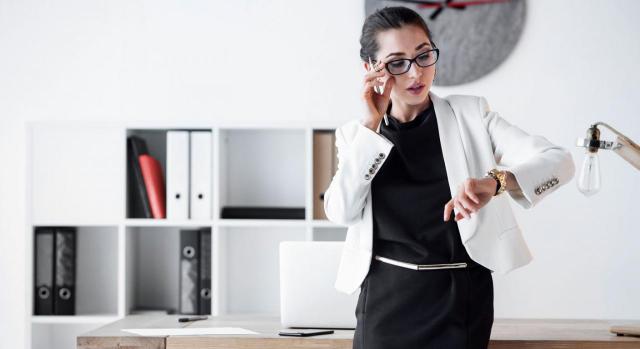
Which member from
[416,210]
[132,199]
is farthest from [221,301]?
[416,210]

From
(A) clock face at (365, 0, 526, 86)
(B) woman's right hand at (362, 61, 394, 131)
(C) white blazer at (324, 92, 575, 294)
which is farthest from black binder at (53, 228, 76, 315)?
(B) woman's right hand at (362, 61, 394, 131)

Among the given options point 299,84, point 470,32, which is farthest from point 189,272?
point 470,32

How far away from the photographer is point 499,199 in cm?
151

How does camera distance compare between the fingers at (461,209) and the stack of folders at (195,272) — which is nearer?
the fingers at (461,209)

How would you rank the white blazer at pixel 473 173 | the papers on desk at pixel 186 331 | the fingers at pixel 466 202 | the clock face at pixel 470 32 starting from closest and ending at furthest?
the fingers at pixel 466 202 < the white blazer at pixel 473 173 < the papers on desk at pixel 186 331 < the clock face at pixel 470 32

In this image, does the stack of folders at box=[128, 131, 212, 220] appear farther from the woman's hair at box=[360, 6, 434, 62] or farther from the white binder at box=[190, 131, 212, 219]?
the woman's hair at box=[360, 6, 434, 62]

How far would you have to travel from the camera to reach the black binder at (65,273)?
130 inches

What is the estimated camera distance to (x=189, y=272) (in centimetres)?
329

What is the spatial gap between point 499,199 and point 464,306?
0.70 feet

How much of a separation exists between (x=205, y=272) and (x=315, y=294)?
→ 4.19 ft

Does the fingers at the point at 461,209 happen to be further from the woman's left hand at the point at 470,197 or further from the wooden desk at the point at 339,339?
the wooden desk at the point at 339,339

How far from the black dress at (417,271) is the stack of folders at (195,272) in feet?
5.87

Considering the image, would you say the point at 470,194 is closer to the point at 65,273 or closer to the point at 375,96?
the point at 375,96

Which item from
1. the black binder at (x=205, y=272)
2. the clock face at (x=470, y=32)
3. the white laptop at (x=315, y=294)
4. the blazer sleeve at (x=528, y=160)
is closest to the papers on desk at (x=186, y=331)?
the white laptop at (x=315, y=294)
